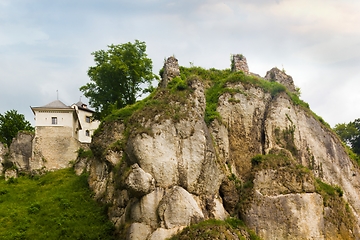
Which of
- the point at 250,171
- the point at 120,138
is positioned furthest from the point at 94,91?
the point at 250,171

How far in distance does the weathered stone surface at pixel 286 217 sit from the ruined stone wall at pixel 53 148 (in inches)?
929

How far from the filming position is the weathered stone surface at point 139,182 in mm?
23641

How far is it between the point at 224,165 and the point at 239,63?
1097cm

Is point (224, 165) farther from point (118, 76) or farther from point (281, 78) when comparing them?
point (118, 76)

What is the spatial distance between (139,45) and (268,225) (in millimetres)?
24352

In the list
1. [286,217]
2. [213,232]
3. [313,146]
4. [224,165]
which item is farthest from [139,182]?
[313,146]

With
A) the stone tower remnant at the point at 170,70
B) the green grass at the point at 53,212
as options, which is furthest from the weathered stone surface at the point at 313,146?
the green grass at the point at 53,212

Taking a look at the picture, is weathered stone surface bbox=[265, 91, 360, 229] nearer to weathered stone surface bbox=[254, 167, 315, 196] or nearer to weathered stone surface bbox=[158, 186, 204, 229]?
weathered stone surface bbox=[254, 167, 315, 196]

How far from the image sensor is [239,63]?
120 feet

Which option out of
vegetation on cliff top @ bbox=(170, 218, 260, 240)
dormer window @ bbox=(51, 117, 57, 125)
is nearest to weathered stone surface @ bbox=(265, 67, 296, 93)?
vegetation on cliff top @ bbox=(170, 218, 260, 240)

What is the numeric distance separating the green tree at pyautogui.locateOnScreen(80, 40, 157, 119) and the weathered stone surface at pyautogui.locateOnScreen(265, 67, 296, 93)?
12.0 metres

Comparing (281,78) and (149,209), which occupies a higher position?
(281,78)

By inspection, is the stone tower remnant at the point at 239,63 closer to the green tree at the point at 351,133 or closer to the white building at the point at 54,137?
the white building at the point at 54,137

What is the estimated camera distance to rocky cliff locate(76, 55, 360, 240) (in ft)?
79.3
